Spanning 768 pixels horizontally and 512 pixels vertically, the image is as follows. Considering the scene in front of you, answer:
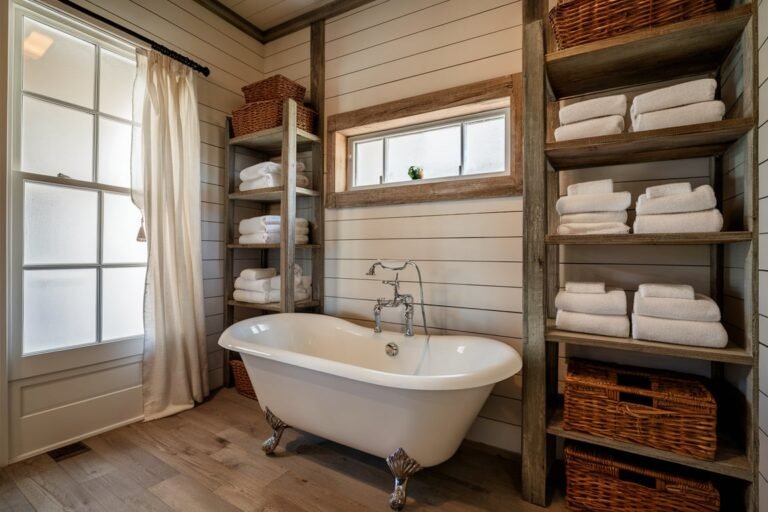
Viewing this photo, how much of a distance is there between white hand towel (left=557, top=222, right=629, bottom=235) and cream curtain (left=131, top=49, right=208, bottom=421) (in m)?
2.18

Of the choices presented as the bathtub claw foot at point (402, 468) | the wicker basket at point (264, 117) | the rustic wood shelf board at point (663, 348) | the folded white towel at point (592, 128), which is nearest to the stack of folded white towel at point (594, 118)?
the folded white towel at point (592, 128)

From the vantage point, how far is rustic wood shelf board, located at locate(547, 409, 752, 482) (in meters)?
1.15

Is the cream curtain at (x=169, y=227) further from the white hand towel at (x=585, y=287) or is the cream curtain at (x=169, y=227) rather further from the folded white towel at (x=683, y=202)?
the folded white towel at (x=683, y=202)

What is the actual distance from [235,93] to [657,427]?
318cm

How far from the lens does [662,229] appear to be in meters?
1.27

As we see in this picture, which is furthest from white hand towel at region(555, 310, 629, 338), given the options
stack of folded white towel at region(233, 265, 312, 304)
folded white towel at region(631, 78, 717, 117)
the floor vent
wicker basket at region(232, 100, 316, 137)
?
the floor vent

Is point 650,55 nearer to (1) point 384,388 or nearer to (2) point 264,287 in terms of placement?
(1) point 384,388

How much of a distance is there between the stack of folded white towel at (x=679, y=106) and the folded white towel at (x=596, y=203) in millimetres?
250

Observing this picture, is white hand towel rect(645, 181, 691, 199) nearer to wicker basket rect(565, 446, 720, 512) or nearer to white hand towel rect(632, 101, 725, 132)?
white hand towel rect(632, 101, 725, 132)

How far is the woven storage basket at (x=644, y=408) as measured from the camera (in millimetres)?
1208

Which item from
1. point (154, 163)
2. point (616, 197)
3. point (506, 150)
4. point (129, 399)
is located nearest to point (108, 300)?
point (129, 399)

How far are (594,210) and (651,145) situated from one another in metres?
0.31

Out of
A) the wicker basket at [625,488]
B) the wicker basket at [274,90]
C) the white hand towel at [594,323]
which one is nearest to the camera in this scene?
the wicker basket at [625,488]

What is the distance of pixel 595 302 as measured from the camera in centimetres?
139
